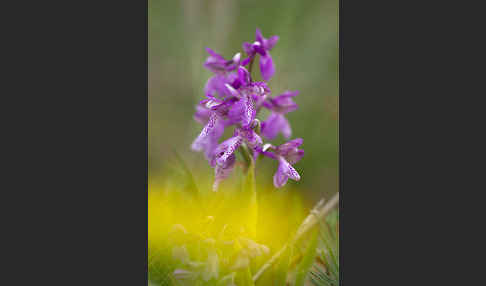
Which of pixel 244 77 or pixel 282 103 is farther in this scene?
pixel 282 103

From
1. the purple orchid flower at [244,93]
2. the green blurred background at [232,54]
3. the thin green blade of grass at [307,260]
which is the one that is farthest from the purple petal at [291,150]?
the green blurred background at [232,54]

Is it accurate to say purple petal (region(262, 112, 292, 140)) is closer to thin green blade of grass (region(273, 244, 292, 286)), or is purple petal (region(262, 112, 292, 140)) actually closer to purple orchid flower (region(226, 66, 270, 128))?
purple orchid flower (region(226, 66, 270, 128))

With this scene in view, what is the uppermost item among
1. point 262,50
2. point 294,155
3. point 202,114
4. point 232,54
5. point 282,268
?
point 232,54

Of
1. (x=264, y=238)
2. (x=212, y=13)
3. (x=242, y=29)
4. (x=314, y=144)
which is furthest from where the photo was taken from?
(x=242, y=29)

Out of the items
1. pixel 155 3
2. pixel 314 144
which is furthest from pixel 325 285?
pixel 155 3

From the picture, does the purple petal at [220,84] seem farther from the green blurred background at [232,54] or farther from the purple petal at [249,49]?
the green blurred background at [232,54]

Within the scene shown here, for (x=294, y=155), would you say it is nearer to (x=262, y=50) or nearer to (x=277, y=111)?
(x=277, y=111)

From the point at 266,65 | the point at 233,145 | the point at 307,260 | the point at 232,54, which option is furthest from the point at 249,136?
the point at 232,54

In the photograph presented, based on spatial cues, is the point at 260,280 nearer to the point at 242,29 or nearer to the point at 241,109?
the point at 241,109
